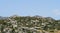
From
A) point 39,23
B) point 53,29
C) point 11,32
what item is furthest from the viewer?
point 39,23

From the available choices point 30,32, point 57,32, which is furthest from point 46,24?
point 30,32

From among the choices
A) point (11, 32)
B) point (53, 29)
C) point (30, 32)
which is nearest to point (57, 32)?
point (53, 29)

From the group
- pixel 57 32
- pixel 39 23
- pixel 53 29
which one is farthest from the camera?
pixel 39 23

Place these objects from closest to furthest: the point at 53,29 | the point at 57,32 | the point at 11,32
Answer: the point at 11,32
the point at 57,32
the point at 53,29

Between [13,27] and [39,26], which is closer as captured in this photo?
[13,27]

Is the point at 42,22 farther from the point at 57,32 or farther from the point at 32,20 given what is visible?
the point at 57,32

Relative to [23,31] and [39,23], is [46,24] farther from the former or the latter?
Result: [23,31]

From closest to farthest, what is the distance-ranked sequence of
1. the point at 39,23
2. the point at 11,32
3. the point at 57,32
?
1. the point at 11,32
2. the point at 57,32
3. the point at 39,23

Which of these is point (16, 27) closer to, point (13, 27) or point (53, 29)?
point (13, 27)

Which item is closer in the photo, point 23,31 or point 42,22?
point 23,31
